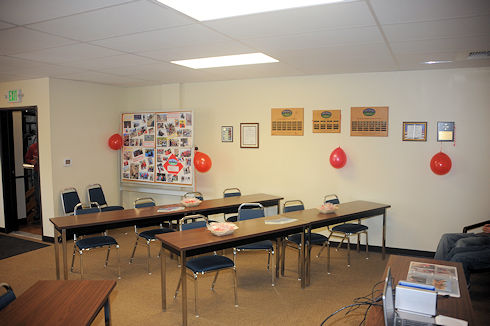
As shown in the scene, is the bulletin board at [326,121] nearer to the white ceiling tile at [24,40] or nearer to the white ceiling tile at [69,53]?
the white ceiling tile at [69,53]

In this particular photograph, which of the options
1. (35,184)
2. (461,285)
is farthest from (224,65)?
(35,184)

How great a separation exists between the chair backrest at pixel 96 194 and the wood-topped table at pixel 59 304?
4245 millimetres

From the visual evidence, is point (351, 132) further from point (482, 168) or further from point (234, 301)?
point (234, 301)

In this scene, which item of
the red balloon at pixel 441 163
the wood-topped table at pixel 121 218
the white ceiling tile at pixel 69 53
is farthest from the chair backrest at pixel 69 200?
the red balloon at pixel 441 163

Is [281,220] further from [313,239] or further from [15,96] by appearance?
[15,96]

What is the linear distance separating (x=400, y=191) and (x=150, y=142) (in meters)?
4.58

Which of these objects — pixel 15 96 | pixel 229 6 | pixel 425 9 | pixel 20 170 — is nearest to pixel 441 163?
pixel 425 9

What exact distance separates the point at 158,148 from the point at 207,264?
3735 millimetres

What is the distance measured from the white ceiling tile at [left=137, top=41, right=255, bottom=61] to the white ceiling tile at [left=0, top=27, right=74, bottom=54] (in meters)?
0.94

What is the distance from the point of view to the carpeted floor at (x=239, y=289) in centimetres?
367

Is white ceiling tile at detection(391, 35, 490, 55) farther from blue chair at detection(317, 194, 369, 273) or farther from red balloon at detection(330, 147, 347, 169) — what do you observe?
blue chair at detection(317, 194, 369, 273)

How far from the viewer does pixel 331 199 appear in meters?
5.76

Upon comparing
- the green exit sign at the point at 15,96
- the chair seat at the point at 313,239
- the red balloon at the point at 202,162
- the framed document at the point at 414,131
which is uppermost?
the green exit sign at the point at 15,96

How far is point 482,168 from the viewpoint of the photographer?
5.08 m
